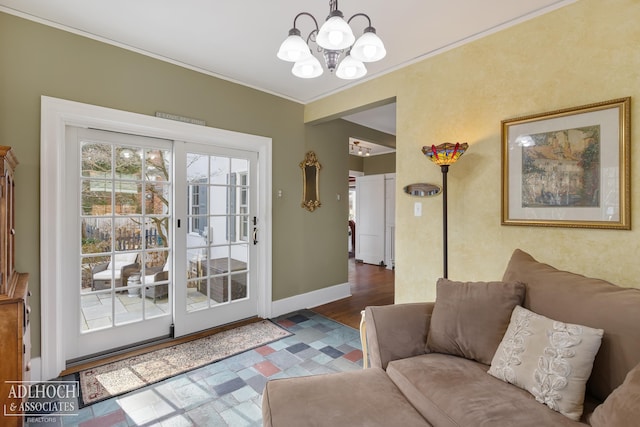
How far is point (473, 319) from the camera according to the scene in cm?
157

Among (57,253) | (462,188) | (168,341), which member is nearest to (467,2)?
(462,188)

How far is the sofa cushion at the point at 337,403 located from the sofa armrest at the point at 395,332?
18cm

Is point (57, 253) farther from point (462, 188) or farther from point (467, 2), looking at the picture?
point (467, 2)

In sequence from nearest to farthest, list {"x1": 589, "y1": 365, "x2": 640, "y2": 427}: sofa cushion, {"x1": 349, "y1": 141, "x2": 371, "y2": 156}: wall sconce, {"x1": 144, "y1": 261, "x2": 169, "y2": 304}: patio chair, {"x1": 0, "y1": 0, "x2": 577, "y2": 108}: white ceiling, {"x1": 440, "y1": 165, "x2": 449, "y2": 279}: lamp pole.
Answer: {"x1": 589, "y1": 365, "x2": 640, "y2": 427}: sofa cushion → {"x1": 0, "y1": 0, "x2": 577, "y2": 108}: white ceiling → {"x1": 440, "y1": 165, "x2": 449, "y2": 279}: lamp pole → {"x1": 144, "y1": 261, "x2": 169, "y2": 304}: patio chair → {"x1": 349, "y1": 141, "x2": 371, "y2": 156}: wall sconce

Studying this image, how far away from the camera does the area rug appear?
6.89 ft

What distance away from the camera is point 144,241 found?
107 inches

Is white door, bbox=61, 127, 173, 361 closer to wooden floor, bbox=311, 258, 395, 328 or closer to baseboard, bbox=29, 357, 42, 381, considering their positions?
baseboard, bbox=29, 357, 42, 381

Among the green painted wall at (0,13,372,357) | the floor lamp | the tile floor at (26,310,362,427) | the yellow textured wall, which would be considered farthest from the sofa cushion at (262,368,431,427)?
the green painted wall at (0,13,372,357)

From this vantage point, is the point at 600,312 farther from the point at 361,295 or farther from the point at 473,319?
the point at 361,295

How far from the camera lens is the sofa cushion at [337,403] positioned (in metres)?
1.16

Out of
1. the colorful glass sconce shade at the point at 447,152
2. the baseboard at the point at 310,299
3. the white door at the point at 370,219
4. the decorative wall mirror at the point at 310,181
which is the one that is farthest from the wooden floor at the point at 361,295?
the colorful glass sconce shade at the point at 447,152

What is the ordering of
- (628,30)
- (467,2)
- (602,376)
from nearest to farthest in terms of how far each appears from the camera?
(602,376)
(628,30)
(467,2)

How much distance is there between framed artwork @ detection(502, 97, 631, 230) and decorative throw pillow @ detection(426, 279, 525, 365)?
72 centimetres

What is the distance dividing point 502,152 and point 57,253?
3278 mm
